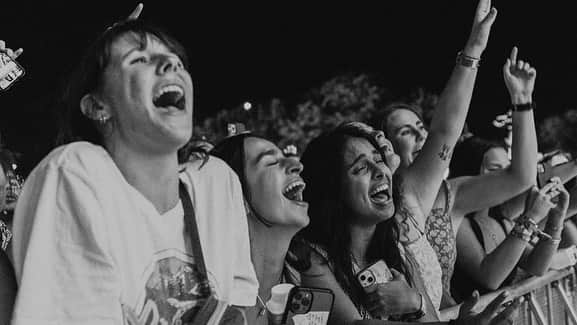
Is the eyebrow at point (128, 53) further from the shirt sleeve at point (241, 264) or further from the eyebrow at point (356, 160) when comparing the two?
the eyebrow at point (356, 160)

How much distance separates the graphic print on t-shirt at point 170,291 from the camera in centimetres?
173

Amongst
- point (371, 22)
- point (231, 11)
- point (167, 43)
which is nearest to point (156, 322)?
point (167, 43)

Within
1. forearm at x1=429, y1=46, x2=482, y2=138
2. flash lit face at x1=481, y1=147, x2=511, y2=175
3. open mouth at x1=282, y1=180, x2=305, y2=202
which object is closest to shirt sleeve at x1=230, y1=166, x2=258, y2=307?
open mouth at x1=282, y1=180, x2=305, y2=202

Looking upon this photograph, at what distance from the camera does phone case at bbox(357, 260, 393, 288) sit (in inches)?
99.7

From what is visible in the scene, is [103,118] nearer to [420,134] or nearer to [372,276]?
[372,276]

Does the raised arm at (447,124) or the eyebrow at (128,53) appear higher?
the eyebrow at (128,53)

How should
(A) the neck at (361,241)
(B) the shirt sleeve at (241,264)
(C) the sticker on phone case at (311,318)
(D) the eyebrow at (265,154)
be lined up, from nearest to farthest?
(B) the shirt sleeve at (241,264) → (C) the sticker on phone case at (311,318) → (D) the eyebrow at (265,154) → (A) the neck at (361,241)

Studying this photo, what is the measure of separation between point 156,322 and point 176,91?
20.1 inches

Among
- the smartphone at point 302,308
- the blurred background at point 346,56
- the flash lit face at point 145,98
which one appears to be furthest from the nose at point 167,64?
the blurred background at point 346,56

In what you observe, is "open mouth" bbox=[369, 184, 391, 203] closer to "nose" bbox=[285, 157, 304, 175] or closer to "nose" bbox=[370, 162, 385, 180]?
"nose" bbox=[370, 162, 385, 180]

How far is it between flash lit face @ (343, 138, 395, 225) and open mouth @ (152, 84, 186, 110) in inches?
39.9

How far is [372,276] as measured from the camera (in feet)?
8.36

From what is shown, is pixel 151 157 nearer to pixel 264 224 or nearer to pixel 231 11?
pixel 264 224

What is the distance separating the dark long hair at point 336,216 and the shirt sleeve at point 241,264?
53 centimetres
